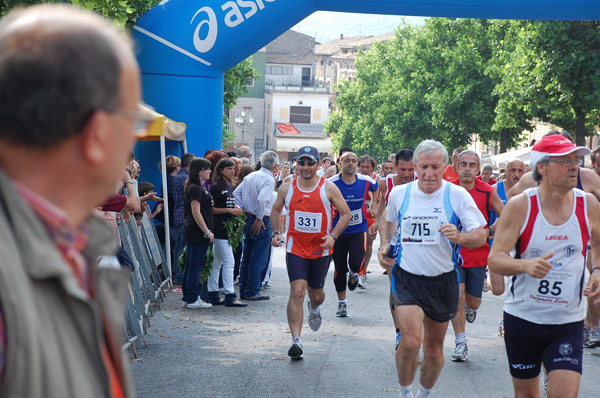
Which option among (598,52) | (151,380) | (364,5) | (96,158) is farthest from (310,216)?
(598,52)

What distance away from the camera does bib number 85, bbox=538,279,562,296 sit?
191 inches

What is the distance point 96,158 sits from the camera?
1458mm

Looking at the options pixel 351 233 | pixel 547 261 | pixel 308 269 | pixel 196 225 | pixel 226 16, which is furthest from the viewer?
pixel 226 16

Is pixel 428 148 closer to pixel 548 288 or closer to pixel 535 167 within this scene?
pixel 535 167

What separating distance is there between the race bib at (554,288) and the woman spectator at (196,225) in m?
6.74

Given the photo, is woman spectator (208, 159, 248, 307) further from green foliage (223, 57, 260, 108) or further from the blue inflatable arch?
green foliage (223, 57, 260, 108)

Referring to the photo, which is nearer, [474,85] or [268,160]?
[268,160]

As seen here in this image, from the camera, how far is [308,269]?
885 centimetres

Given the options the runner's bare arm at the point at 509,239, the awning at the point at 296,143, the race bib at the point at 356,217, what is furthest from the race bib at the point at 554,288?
the awning at the point at 296,143

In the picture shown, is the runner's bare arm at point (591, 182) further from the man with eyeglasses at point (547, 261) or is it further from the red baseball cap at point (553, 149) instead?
the man with eyeglasses at point (547, 261)

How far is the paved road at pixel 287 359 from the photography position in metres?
7.09

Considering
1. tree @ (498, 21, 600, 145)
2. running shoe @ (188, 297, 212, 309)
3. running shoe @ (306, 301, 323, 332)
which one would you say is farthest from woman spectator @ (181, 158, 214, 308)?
tree @ (498, 21, 600, 145)

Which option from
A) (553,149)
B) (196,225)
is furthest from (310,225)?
(553,149)

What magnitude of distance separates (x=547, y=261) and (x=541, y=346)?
503 millimetres
